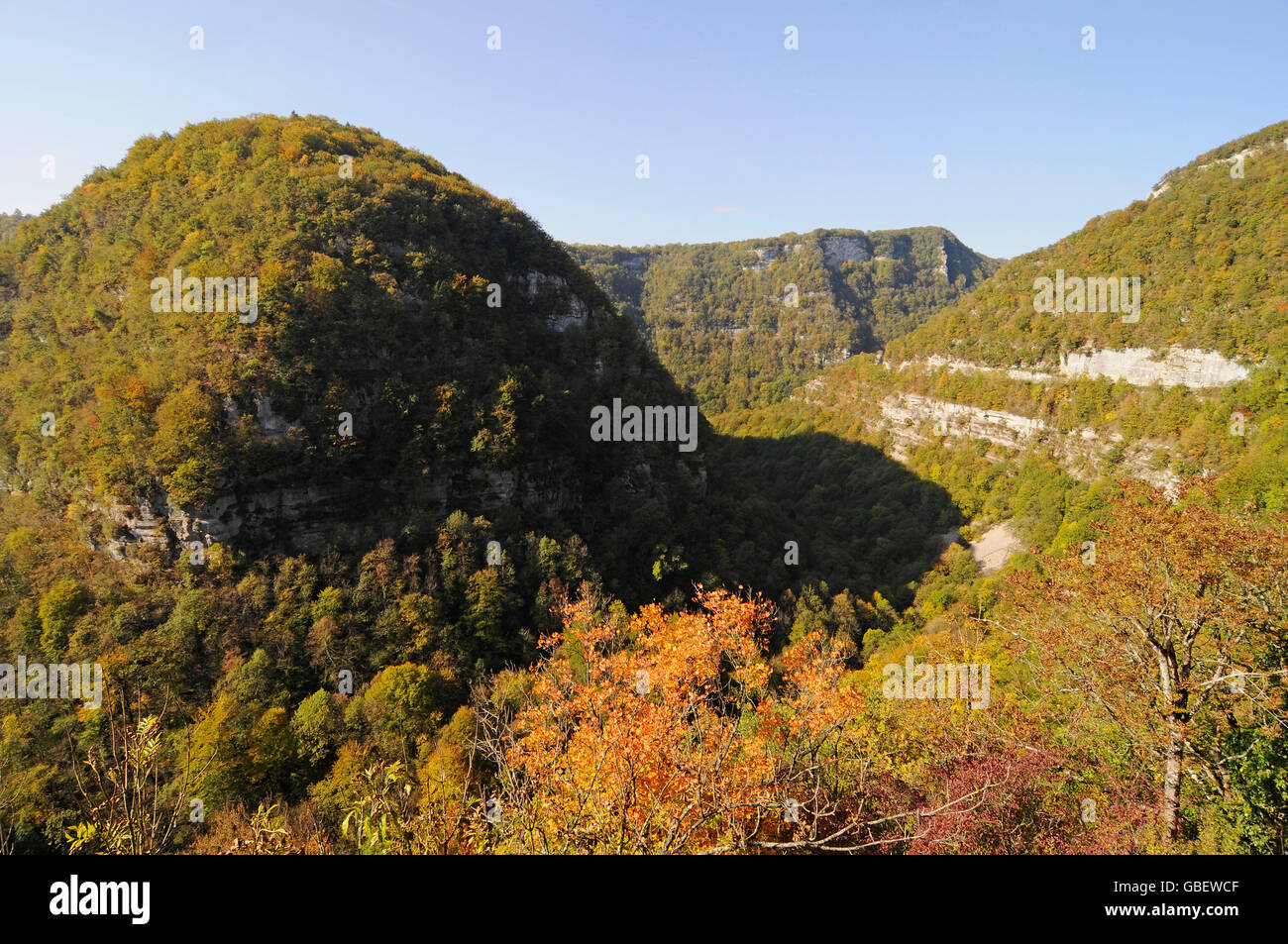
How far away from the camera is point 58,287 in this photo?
47.5 meters

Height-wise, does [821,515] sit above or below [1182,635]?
below

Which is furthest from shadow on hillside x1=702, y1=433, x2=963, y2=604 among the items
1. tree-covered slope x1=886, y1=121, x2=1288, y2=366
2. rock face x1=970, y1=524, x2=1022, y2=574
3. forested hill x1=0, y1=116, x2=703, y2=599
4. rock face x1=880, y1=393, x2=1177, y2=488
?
tree-covered slope x1=886, y1=121, x2=1288, y2=366

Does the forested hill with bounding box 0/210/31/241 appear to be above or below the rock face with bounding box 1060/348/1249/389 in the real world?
above

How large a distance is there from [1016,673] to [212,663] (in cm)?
4303

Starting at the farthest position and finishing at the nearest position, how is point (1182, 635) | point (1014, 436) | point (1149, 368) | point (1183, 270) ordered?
point (1014, 436) → point (1183, 270) → point (1149, 368) → point (1182, 635)

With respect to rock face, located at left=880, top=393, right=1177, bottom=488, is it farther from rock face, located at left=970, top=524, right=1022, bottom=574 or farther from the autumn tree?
the autumn tree

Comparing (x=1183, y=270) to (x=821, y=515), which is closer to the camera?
(x=1183, y=270)

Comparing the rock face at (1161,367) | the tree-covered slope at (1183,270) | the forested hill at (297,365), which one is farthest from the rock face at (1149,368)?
the forested hill at (297,365)

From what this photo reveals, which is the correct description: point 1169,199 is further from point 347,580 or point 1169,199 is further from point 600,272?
point 600,272

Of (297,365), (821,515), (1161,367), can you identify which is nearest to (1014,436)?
(1161,367)

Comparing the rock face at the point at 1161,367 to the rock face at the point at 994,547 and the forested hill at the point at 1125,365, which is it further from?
the rock face at the point at 994,547

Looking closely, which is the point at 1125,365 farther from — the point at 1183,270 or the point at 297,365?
the point at 297,365

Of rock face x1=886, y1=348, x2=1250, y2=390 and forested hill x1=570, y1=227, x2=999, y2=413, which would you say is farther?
forested hill x1=570, y1=227, x2=999, y2=413
